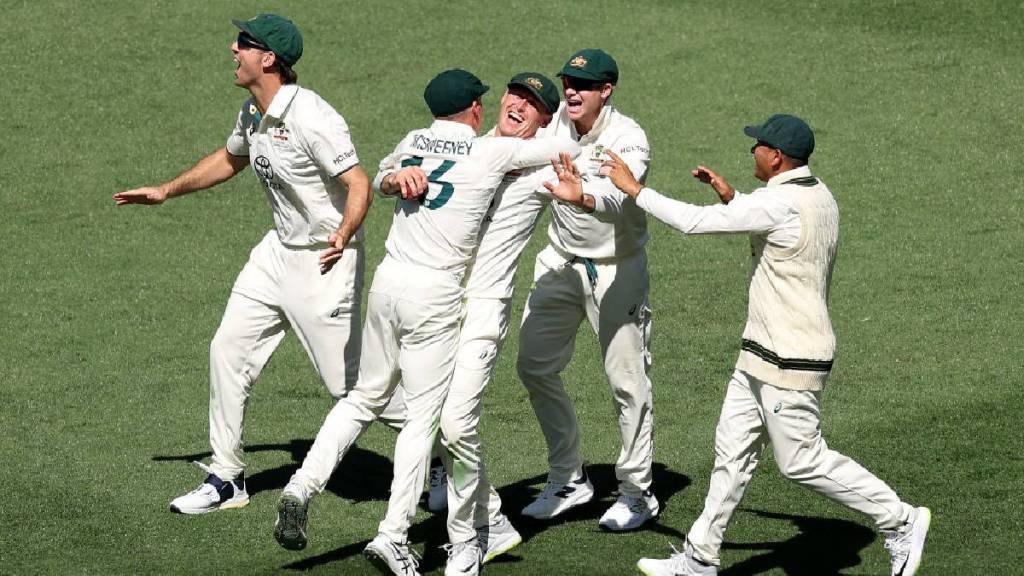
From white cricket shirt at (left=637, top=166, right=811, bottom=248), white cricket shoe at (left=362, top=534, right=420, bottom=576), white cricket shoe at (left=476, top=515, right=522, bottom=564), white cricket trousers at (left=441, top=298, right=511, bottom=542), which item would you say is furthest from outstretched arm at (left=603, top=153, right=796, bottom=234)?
white cricket shoe at (left=362, top=534, right=420, bottom=576)

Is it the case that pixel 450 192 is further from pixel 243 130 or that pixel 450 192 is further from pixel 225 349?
pixel 225 349

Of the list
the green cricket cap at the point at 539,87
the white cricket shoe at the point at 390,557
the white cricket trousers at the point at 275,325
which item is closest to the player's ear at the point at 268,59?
the white cricket trousers at the point at 275,325

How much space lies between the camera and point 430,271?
721 centimetres

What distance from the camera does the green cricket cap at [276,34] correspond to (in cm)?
789

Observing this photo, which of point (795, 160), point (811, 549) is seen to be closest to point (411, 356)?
point (795, 160)

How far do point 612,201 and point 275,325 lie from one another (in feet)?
6.69

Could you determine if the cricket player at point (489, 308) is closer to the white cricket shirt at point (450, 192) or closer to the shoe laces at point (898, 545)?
the white cricket shirt at point (450, 192)

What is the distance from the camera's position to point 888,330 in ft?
35.9

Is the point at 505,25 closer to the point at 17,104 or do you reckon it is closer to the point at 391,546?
the point at 17,104

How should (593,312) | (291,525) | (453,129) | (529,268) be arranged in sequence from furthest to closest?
(529,268)
(593,312)
(453,129)
(291,525)

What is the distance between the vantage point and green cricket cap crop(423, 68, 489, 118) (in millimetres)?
7188

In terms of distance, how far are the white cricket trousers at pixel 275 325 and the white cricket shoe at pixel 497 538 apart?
46.8 inches

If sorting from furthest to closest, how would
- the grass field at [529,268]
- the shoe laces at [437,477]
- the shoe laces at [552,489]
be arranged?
the shoe laces at [437,477] → the shoe laces at [552,489] → the grass field at [529,268]

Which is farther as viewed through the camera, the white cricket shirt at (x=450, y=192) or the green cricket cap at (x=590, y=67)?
the green cricket cap at (x=590, y=67)
